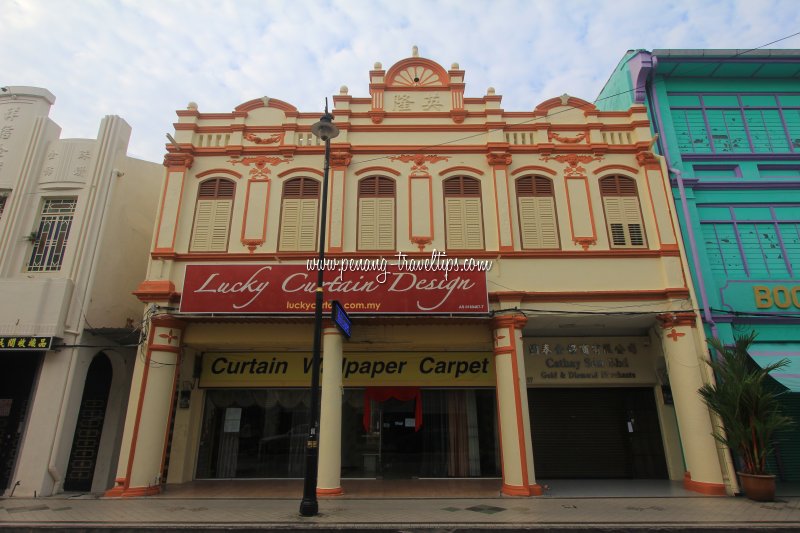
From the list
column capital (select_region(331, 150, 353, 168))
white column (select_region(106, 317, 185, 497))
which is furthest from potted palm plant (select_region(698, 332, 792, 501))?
white column (select_region(106, 317, 185, 497))

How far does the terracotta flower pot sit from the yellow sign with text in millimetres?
5923

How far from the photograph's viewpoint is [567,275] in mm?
11500

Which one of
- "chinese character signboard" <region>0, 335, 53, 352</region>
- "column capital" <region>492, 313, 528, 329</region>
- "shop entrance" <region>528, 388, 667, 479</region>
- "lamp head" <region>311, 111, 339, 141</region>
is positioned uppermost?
"lamp head" <region>311, 111, 339, 141</region>

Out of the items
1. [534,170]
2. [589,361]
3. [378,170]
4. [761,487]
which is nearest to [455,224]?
[378,170]

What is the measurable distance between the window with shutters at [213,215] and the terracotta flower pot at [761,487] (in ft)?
43.4

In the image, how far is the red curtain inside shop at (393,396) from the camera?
12812 mm

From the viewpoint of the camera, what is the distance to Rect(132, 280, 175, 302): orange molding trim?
11117mm

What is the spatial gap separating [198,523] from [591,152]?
1286 cm

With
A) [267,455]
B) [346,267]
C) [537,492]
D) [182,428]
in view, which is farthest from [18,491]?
[537,492]

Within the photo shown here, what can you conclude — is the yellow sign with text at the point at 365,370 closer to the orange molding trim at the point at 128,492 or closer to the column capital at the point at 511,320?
the column capital at the point at 511,320

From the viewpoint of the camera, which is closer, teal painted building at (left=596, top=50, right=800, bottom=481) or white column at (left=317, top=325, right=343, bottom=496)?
white column at (left=317, top=325, right=343, bottom=496)

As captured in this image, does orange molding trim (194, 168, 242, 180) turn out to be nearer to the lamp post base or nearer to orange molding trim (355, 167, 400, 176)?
orange molding trim (355, 167, 400, 176)

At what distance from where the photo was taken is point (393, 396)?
12844 millimetres

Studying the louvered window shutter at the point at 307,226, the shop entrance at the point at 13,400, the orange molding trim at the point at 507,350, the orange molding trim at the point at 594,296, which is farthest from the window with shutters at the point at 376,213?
the shop entrance at the point at 13,400
